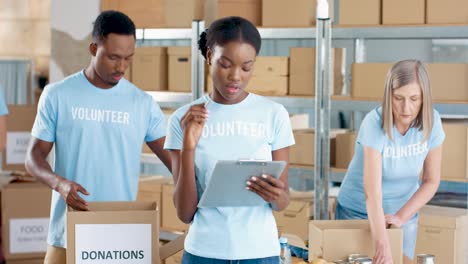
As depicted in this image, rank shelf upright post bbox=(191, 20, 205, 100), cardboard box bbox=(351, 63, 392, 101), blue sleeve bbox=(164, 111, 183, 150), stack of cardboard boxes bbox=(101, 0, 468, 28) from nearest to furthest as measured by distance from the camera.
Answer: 1. blue sleeve bbox=(164, 111, 183, 150)
2. stack of cardboard boxes bbox=(101, 0, 468, 28)
3. cardboard box bbox=(351, 63, 392, 101)
4. shelf upright post bbox=(191, 20, 205, 100)

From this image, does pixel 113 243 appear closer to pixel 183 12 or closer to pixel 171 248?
pixel 171 248

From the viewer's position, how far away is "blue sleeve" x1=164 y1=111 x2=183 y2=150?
2373 mm

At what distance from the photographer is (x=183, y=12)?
531 centimetres

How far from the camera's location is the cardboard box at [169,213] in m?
5.34

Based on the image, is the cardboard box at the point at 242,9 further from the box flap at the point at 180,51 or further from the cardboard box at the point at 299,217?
the cardboard box at the point at 299,217

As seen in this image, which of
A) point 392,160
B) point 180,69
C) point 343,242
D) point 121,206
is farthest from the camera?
point 180,69

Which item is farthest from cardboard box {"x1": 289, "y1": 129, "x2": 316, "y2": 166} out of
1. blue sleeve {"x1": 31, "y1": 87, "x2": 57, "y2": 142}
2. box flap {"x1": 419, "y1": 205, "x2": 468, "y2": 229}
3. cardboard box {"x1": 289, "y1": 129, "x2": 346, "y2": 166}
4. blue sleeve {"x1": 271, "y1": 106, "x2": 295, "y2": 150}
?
blue sleeve {"x1": 271, "y1": 106, "x2": 295, "y2": 150}

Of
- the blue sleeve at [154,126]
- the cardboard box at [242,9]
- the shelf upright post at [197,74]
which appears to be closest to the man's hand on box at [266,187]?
the blue sleeve at [154,126]

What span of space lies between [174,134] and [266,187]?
31cm

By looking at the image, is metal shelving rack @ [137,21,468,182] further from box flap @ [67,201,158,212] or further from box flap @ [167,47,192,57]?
box flap @ [67,201,158,212]

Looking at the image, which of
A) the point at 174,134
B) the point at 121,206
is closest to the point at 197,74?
the point at 121,206

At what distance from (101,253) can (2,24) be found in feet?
12.8

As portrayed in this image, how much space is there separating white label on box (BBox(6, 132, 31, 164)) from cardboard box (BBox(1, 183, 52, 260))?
0.29 m

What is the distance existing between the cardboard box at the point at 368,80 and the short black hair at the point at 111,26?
6.17 ft
